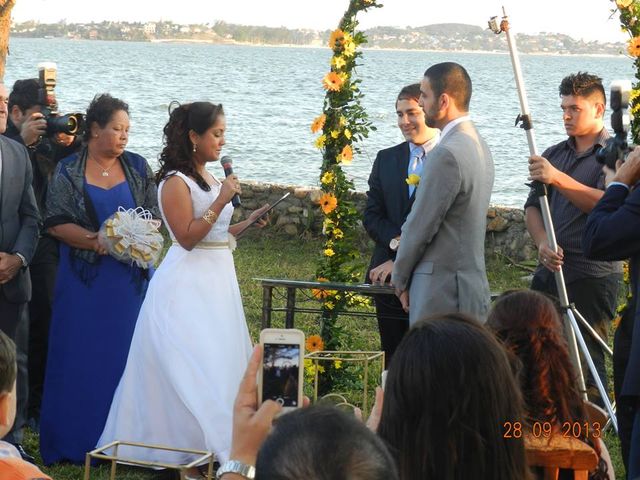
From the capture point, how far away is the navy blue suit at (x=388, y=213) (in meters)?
6.27

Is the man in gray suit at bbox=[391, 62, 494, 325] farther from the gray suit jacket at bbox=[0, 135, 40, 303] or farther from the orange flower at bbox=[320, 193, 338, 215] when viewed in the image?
the gray suit jacket at bbox=[0, 135, 40, 303]

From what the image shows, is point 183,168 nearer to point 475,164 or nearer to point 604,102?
point 475,164

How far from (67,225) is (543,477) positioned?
11.8ft

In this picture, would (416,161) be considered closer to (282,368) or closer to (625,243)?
(625,243)

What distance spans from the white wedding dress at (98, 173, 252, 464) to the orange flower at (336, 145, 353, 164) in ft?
4.15

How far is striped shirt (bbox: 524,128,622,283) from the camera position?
19.4ft

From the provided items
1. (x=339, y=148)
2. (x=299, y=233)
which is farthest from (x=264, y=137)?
(x=339, y=148)

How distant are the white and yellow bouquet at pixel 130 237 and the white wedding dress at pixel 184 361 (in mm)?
226

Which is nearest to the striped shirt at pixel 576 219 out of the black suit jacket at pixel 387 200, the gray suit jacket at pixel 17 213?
the black suit jacket at pixel 387 200

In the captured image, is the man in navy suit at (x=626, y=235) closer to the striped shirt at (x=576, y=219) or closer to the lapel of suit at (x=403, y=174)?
the striped shirt at (x=576, y=219)

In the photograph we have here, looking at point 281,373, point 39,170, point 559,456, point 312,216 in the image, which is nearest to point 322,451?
point 281,373

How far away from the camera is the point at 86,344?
5965 millimetres

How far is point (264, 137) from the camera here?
33938mm

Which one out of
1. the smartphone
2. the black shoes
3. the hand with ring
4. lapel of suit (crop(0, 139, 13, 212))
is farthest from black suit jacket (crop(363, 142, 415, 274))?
the smartphone
